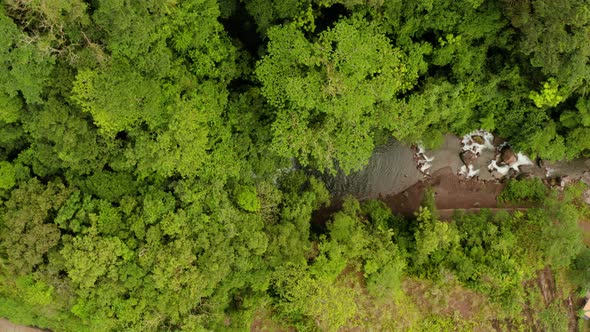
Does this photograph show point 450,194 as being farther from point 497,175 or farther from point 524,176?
point 524,176

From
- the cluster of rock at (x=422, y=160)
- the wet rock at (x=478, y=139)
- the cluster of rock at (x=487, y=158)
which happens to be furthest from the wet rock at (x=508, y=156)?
the cluster of rock at (x=422, y=160)

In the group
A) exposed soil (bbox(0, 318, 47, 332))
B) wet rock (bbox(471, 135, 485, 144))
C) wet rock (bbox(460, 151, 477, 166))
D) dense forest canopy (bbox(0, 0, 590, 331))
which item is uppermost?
wet rock (bbox(471, 135, 485, 144))

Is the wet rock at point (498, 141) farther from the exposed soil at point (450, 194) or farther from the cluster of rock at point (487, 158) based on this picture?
the exposed soil at point (450, 194)

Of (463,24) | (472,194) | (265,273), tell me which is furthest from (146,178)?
(472,194)

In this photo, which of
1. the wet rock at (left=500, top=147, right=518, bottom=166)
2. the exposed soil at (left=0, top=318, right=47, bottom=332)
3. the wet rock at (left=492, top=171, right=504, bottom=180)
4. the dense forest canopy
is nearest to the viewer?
the dense forest canopy

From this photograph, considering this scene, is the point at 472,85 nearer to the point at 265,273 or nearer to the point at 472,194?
the point at 472,194

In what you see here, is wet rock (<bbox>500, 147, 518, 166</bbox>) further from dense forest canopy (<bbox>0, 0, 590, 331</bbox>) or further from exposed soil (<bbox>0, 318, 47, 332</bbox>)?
exposed soil (<bbox>0, 318, 47, 332</bbox>)

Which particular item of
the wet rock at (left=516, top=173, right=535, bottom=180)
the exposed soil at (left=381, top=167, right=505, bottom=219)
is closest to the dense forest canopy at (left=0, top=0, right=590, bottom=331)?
the exposed soil at (left=381, top=167, right=505, bottom=219)
